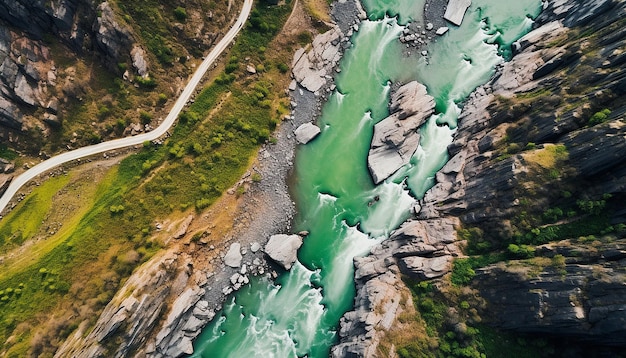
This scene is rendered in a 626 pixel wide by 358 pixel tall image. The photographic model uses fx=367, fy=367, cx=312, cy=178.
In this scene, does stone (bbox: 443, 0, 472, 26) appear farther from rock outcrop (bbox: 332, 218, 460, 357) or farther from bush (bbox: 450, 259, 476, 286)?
bush (bbox: 450, 259, 476, 286)

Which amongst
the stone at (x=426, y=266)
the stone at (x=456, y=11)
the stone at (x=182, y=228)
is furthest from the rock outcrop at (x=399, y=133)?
the stone at (x=182, y=228)

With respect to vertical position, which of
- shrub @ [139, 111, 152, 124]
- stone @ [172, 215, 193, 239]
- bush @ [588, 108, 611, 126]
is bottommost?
bush @ [588, 108, 611, 126]

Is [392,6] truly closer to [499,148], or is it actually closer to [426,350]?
[499,148]

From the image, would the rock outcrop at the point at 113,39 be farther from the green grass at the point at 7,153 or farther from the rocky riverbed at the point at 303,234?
the rocky riverbed at the point at 303,234

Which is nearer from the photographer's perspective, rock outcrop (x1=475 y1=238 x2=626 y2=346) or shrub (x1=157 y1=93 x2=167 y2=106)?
rock outcrop (x1=475 y1=238 x2=626 y2=346)

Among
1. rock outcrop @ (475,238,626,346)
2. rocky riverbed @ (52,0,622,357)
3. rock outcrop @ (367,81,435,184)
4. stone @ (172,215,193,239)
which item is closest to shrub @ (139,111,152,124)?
stone @ (172,215,193,239)

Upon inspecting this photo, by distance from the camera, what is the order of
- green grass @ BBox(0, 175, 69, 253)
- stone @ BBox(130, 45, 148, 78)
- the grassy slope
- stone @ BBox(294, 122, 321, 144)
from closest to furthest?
1. the grassy slope
2. green grass @ BBox(0, 175, 69, 253)
3. stone @ BBox(130, 45, 148, 78)
4. stone @ BBox(294, 122, 321, 144)

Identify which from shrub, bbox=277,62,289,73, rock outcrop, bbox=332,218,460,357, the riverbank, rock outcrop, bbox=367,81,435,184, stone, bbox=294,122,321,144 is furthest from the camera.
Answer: shrub, bbox=277,62,289,73

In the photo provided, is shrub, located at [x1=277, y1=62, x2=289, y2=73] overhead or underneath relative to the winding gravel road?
underneath
